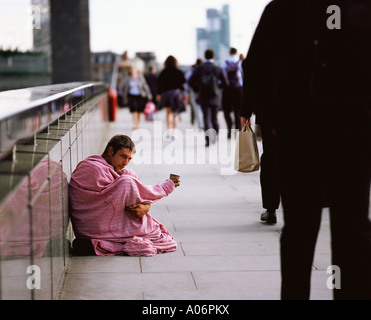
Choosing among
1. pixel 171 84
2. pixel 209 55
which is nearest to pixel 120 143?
pixel 209 55

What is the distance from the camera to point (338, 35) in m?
3.11

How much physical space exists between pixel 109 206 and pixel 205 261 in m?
0.75

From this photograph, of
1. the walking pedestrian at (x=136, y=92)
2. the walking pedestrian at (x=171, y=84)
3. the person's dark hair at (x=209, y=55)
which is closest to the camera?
the person's dark hair at (x=209, y=55)

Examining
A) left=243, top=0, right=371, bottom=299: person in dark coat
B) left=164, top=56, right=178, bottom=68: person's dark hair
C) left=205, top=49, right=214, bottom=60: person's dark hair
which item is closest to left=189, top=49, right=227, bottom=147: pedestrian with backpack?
left=205, top=49, right=214, bottom=60: person's dark hair

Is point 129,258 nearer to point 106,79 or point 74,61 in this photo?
point 74,61

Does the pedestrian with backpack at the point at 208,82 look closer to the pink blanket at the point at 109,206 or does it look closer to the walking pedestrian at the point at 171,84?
the walking pedestrian at the point at 171,84

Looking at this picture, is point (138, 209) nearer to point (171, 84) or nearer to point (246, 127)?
point (246, 127)

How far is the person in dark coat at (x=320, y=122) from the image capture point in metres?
3.11

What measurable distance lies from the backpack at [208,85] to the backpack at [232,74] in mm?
506

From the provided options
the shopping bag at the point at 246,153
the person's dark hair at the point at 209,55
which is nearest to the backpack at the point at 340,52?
the shopping bag at the point at 246,153

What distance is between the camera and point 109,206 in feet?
17.2

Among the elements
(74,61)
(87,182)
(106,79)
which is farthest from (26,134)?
(106,79)

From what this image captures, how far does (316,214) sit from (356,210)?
0.16 meters

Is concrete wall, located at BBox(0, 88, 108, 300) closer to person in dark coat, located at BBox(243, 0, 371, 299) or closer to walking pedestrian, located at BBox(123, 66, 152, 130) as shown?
person in dark coat, located at BBox(243, 0, 371, 299)
